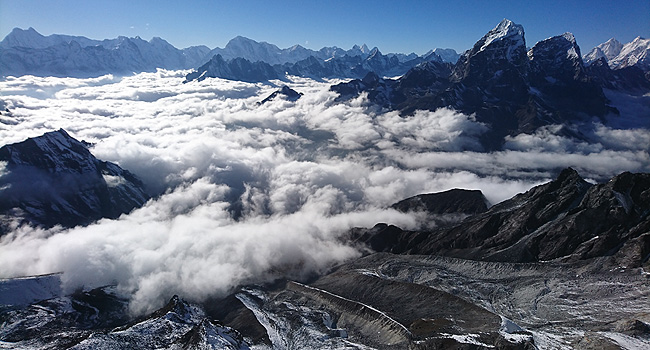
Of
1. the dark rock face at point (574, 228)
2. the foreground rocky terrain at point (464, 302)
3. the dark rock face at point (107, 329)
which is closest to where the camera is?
the foreground rocky terrain at point (464, 302)

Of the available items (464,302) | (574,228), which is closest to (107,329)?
(464,302)

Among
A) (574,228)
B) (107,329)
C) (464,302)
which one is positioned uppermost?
(574,228)

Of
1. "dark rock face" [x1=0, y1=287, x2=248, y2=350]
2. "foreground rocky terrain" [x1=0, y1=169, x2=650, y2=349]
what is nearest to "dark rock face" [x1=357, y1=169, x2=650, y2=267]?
"foreground rocky terrain" [x1=0, y1=169, x2=650, y2=349]

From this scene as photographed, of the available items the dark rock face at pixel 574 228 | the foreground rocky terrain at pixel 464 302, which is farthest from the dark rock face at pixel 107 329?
the dark rock face at pixel 574 228

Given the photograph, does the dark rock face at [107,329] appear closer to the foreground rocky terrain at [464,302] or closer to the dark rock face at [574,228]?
the foreground rocky terrain at [464,302]

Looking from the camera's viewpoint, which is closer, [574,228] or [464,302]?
[464,302]

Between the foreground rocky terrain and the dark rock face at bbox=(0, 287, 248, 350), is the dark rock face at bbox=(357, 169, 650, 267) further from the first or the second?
the dark rock face at bbox=(0, 287, 248, 350)

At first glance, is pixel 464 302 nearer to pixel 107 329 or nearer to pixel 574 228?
pixel 574 228

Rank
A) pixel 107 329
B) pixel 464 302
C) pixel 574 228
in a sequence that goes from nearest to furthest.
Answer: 1. pixel 464 302
2. pixel 574 228
3. pixel 107 329

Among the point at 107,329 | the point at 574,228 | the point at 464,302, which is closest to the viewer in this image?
the point at 464,302
